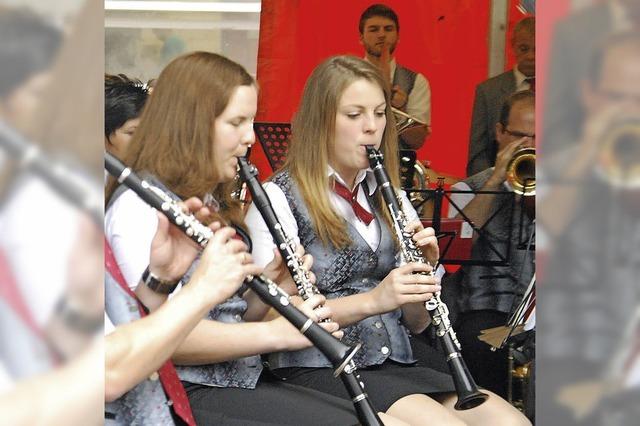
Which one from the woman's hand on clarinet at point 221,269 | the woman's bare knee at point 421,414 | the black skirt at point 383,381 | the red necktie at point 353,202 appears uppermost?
the red necktie at point 353,202

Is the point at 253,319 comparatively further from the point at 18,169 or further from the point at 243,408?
the point at 18,169

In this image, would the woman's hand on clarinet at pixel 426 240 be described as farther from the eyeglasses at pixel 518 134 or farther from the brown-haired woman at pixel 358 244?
the eyeglasses at pixel 518 134

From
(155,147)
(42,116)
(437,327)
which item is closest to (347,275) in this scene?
(437,327)

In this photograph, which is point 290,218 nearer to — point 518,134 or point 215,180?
point 215,180

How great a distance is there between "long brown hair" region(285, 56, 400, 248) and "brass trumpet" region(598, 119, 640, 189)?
0.99 metres

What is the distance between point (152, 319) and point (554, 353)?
2.14ft

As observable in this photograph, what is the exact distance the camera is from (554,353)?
167 centimetres

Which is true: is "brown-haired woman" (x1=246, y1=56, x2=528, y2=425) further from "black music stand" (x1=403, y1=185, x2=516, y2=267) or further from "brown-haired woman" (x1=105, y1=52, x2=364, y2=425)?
"black music stand" (x1=403, y1=185, x2=516, y2=267)

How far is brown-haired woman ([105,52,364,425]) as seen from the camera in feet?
6.96

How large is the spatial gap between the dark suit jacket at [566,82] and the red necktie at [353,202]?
3.45 ft

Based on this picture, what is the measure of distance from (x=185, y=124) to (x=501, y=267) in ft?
5.47

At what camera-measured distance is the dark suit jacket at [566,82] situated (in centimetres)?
162

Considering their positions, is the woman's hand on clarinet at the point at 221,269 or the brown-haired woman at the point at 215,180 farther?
the brown-haired woman at the point at 215,180


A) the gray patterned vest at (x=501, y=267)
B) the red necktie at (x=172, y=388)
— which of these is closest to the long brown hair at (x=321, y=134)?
the red necktie at (x=172, y=388)
